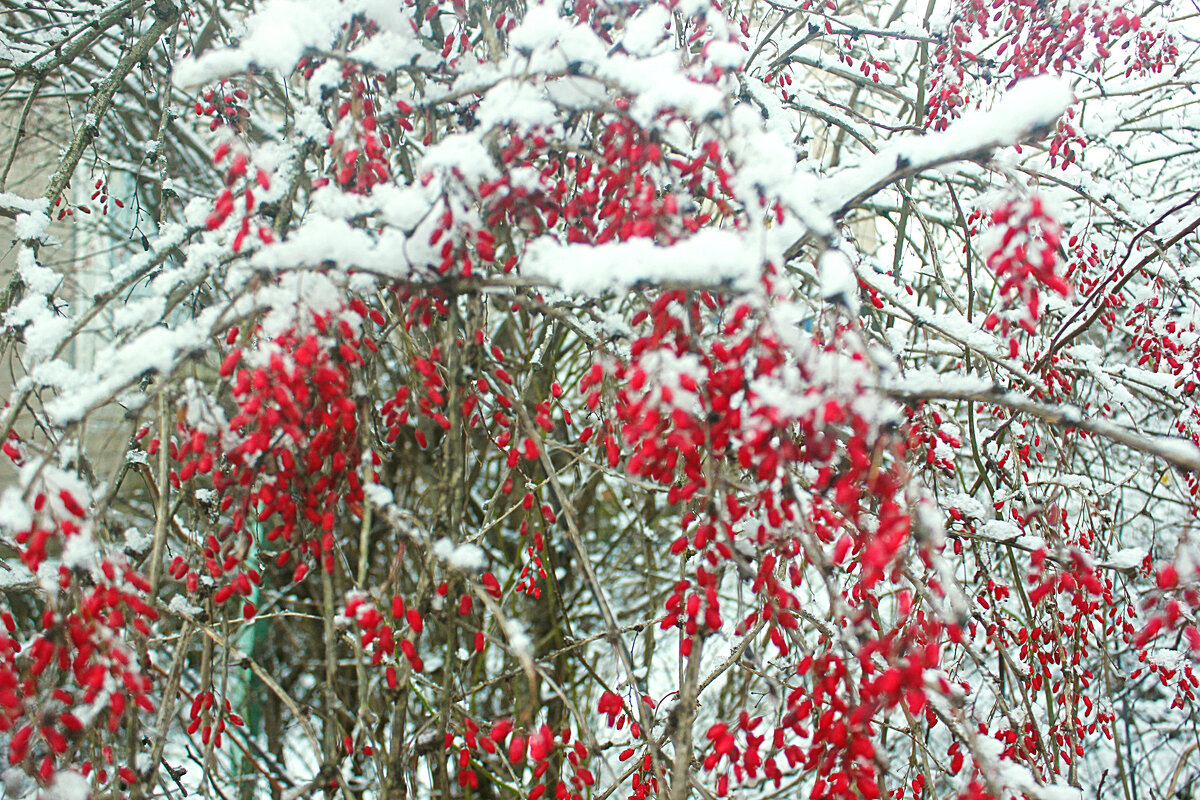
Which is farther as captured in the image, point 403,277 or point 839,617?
point 403,277

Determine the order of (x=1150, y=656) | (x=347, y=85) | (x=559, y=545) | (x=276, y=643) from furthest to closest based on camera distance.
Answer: (x=276, y=643) → (x=559, y=545) → (x=1150, y=656) → (x=347, y=85)

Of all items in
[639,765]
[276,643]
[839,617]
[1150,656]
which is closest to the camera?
[839,617]

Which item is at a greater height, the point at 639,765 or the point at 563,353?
the point at 563,353

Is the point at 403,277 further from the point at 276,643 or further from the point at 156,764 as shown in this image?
the point at 276,643

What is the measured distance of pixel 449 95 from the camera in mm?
1475

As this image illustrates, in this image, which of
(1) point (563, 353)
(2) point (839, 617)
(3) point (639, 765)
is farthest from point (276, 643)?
(2) point (839, 617)

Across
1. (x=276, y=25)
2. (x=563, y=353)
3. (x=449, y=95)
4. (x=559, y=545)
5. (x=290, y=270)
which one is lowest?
(x=290, y=270)

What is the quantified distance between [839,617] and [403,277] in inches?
31.8

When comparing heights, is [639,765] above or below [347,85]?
below

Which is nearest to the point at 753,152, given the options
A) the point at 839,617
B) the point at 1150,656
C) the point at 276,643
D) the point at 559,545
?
the point at 839,617

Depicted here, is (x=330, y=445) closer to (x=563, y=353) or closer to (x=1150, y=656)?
(x=1150, y=656)

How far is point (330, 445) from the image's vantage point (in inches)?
48.6

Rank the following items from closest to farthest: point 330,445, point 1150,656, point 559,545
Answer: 1. point 330,445
2. point 1150,656
3. point 559,545

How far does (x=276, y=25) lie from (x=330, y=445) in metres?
0.66
